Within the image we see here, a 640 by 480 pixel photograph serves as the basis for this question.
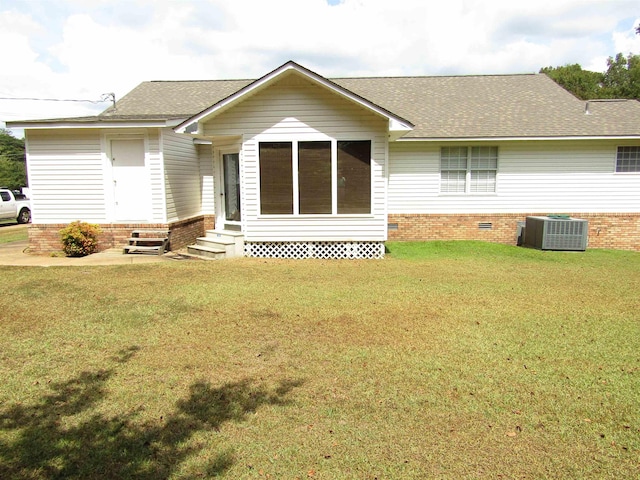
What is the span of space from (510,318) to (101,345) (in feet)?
18.3

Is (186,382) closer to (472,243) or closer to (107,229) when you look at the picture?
(107,229)

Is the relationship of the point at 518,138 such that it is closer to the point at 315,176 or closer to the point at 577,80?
the point at 315,176

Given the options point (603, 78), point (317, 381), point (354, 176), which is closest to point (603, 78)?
point (603, 78)

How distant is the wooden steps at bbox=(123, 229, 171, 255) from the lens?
11.9m

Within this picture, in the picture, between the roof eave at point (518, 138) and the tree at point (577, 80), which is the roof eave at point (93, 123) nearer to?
the roof eave at point (518, 138)

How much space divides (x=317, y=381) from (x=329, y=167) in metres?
7.63

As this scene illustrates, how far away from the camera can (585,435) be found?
3.60 m

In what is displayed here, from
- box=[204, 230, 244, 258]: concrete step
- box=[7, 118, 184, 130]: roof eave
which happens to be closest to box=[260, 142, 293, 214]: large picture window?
box=[204, 230, 244, 258]: concrete step

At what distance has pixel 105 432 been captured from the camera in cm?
359

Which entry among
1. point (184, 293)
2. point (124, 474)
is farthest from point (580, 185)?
point (124, 474)

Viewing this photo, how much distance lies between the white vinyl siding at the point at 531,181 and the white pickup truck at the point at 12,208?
60.9ft

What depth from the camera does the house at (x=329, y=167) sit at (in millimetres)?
11320

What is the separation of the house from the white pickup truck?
10.9m

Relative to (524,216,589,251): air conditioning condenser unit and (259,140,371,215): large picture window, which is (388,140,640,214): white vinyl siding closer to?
(524,216,589,251): air conditioning condenser unit
